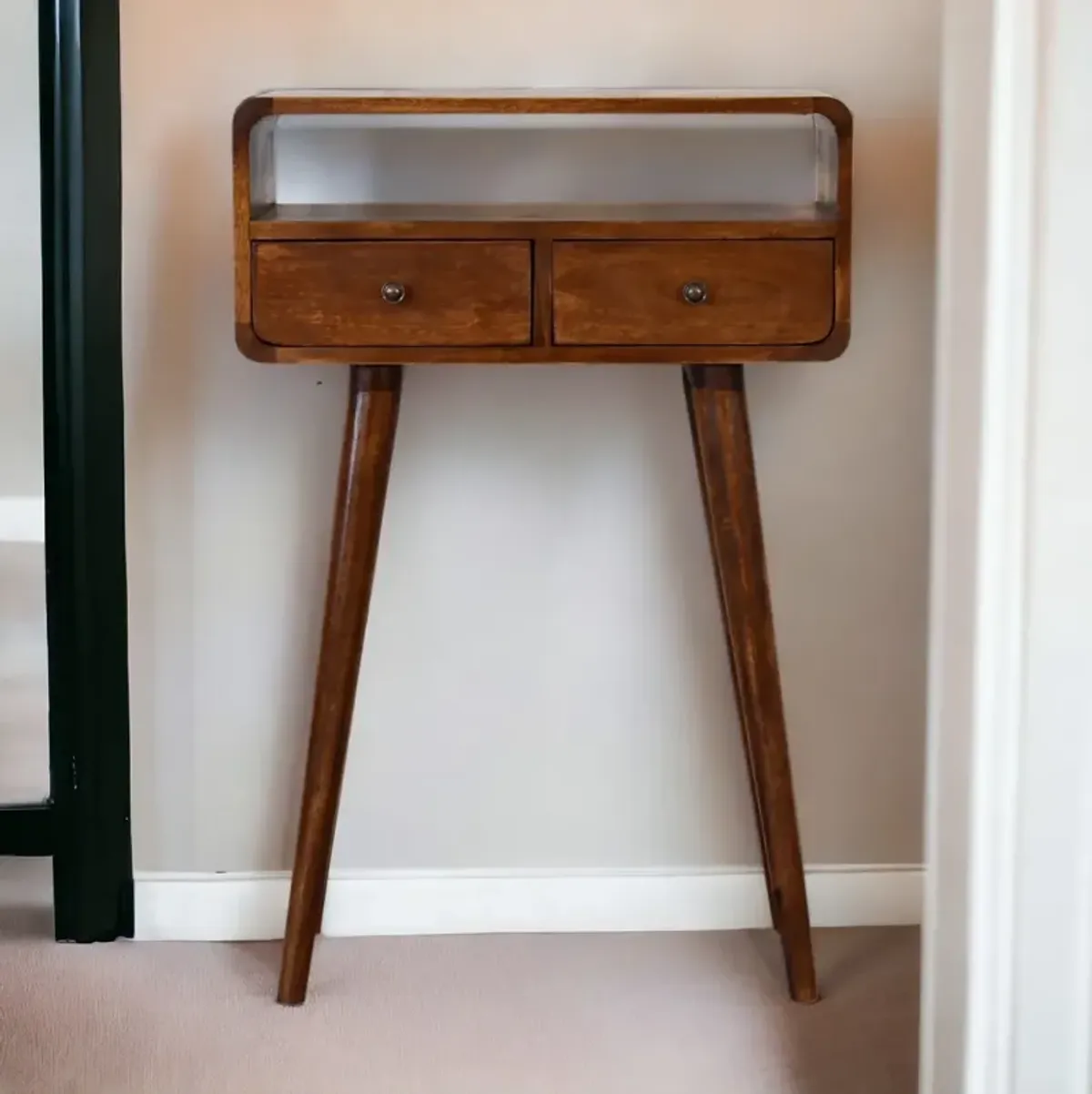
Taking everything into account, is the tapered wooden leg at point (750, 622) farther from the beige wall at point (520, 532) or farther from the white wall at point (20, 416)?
the white wall at point (20, 416)

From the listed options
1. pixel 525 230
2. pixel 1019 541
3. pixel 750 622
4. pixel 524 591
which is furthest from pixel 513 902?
pixel 1019 541

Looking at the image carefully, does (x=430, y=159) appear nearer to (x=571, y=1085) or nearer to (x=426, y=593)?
(x=426, y=593)

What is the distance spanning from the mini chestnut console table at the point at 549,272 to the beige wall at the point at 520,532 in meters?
0.20

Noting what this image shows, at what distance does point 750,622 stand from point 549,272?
1.46ft

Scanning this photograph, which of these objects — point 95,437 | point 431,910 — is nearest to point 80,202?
point 95,437

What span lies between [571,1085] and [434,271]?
2.73 ft

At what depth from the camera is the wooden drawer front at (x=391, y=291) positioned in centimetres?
144

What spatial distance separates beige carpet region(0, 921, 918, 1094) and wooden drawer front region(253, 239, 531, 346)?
0.74 m

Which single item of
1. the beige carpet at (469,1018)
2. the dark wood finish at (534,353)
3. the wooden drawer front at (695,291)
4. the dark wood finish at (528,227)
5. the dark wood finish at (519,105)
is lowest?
the beige carpet at (469,1018)

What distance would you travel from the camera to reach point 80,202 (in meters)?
1.72

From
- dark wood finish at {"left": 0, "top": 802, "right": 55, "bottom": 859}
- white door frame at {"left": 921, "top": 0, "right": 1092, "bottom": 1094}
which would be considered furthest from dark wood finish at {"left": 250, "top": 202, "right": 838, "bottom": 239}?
dark wood finish at {"left": 0, "top": 802, "right": 55, "bottom": 859}

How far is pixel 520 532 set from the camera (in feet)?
5.91

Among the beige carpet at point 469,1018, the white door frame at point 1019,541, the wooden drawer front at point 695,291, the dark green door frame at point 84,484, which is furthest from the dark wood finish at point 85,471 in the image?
the white door frame at point 1019,541

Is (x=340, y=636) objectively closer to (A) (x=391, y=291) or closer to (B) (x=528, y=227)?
(A) (x=391, y=291)
